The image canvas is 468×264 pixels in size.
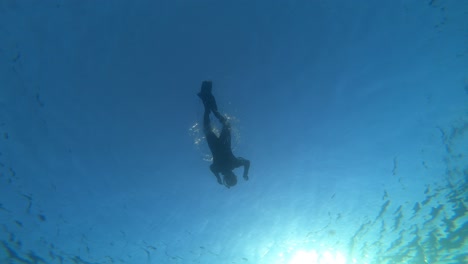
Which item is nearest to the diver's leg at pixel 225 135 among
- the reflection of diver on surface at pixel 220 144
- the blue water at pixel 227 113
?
the reflection of diver on surface at pixel 220 144

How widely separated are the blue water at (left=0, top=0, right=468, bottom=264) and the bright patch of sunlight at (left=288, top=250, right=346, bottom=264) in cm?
311

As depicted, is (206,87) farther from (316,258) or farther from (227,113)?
(316,258)

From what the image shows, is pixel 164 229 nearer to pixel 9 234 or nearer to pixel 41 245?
pixel 41 245

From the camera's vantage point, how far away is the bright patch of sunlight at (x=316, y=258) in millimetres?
20031

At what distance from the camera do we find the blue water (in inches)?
363

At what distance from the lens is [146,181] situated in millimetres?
13188

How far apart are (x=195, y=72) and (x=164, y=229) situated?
10.1 m

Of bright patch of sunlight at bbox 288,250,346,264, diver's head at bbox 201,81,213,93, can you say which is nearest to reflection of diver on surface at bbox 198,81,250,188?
diver's head at bbox 201,81,213,93

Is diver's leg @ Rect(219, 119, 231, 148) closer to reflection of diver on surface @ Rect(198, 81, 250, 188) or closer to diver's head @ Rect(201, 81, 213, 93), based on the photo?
reflection of diver on surface @ Rect(198, 81, 250, 188)

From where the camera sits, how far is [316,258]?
20.7 metres

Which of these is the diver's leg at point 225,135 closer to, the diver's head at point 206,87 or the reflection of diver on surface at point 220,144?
the reflection of diver on surface at point 220,144

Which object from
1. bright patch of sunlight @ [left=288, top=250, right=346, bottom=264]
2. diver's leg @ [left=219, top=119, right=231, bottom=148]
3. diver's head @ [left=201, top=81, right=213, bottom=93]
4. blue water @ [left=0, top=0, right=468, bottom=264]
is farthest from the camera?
bright patch of sunlight @ [left=288, top=250, right=346, bottom=264]

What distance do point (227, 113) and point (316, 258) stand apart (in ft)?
50.3

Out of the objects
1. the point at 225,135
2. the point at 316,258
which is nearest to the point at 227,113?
the point at 225,135
